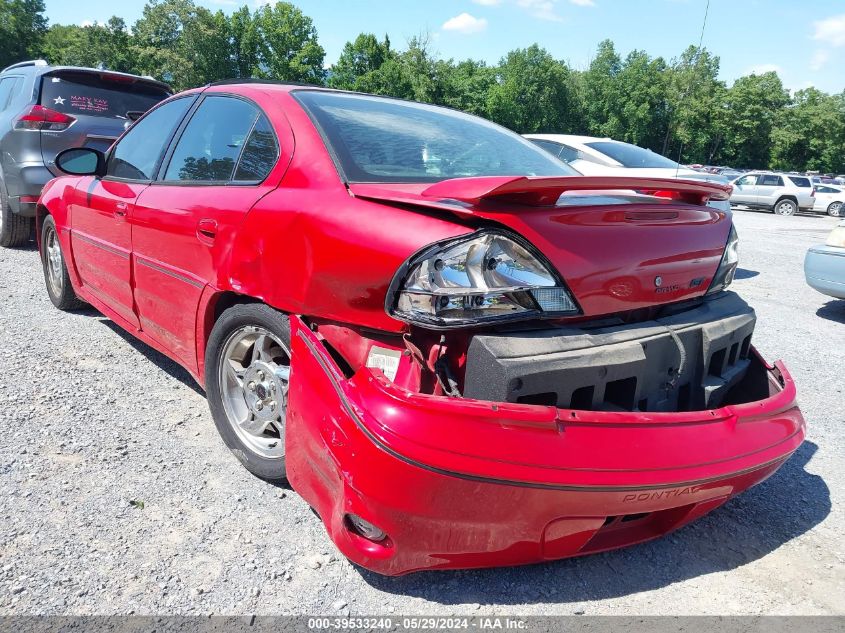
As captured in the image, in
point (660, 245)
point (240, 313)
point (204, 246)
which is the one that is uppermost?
point (660, 245)

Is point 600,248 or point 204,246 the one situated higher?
point 600,248

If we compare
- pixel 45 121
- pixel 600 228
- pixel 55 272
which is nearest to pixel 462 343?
pixel 600 228

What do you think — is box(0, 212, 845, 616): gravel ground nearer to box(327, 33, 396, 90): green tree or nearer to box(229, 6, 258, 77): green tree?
box(327, 33, 396, 90): green tree

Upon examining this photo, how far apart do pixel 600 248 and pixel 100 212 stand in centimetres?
300

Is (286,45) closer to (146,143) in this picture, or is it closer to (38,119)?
(38,119)

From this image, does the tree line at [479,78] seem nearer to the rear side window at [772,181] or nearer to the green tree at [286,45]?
the green tree at [286,45]

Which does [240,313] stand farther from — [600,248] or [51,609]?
[600,248]

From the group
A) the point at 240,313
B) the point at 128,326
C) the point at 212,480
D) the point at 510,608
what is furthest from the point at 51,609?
the point at 128,326

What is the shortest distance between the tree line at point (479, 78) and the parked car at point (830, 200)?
2908cm

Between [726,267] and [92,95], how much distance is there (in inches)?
269

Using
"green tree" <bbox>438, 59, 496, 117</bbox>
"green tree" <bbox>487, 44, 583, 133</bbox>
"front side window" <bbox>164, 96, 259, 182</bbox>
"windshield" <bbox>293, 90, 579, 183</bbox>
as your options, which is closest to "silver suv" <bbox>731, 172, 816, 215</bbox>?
"windshield" <bbox>293, 90, 579, 183</bbox>

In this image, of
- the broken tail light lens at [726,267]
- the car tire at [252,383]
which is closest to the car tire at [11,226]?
the car tire at [252,383]

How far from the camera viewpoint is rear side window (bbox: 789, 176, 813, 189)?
2320 centimetres

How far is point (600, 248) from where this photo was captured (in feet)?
6.18
